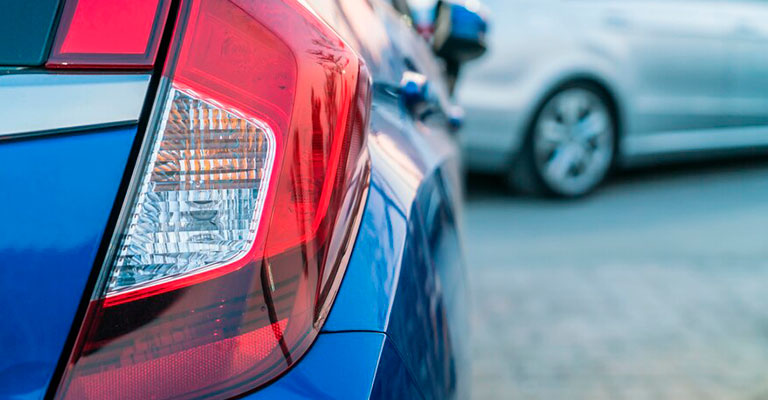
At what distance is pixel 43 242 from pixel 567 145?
469 cm

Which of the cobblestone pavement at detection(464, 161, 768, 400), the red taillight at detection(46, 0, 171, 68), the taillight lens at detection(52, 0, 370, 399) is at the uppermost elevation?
the red taillight at detection(46, 0, 171, 68)

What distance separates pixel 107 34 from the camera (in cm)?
92

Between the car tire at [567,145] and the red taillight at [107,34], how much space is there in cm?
440

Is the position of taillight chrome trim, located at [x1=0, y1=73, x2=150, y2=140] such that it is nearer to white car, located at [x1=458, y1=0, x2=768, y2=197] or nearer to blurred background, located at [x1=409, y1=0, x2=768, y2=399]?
blurred background, located at [x1=409, y1=0, x2=768, y2=399]

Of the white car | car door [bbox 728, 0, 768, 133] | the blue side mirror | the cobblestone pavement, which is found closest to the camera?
the blue side mirror

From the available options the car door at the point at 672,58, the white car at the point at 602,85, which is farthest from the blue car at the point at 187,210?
the car door at the point at 672,58

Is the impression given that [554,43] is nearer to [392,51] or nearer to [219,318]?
[392,51]

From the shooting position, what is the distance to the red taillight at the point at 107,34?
0.91 m

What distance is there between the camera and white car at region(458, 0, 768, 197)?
16.4 ft

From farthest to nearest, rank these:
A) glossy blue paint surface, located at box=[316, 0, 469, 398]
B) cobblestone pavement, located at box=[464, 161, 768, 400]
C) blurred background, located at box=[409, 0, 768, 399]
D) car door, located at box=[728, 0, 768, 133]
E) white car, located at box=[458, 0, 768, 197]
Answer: car door, located at box=[728, 0, 768, 133]
white car, located at box=[458, 0, 768, 197]
blurred background, located at box=[409, 0, 768, 399]
cobblestone pavement, located at box=[464, 161, 768, 400]
glossy blue paint surface, located at box=[316, 0, 469, 398]

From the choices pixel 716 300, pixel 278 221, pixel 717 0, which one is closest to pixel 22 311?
pixel 278 221

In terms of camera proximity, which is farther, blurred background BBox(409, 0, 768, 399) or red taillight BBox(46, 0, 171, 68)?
blurred background BBox(409, 0, 768, 399)

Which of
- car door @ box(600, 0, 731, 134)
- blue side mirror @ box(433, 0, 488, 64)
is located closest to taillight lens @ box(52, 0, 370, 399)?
blue side mirror @ box(433, 0, 488, 64)

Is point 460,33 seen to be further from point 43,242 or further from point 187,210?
point 43,242
